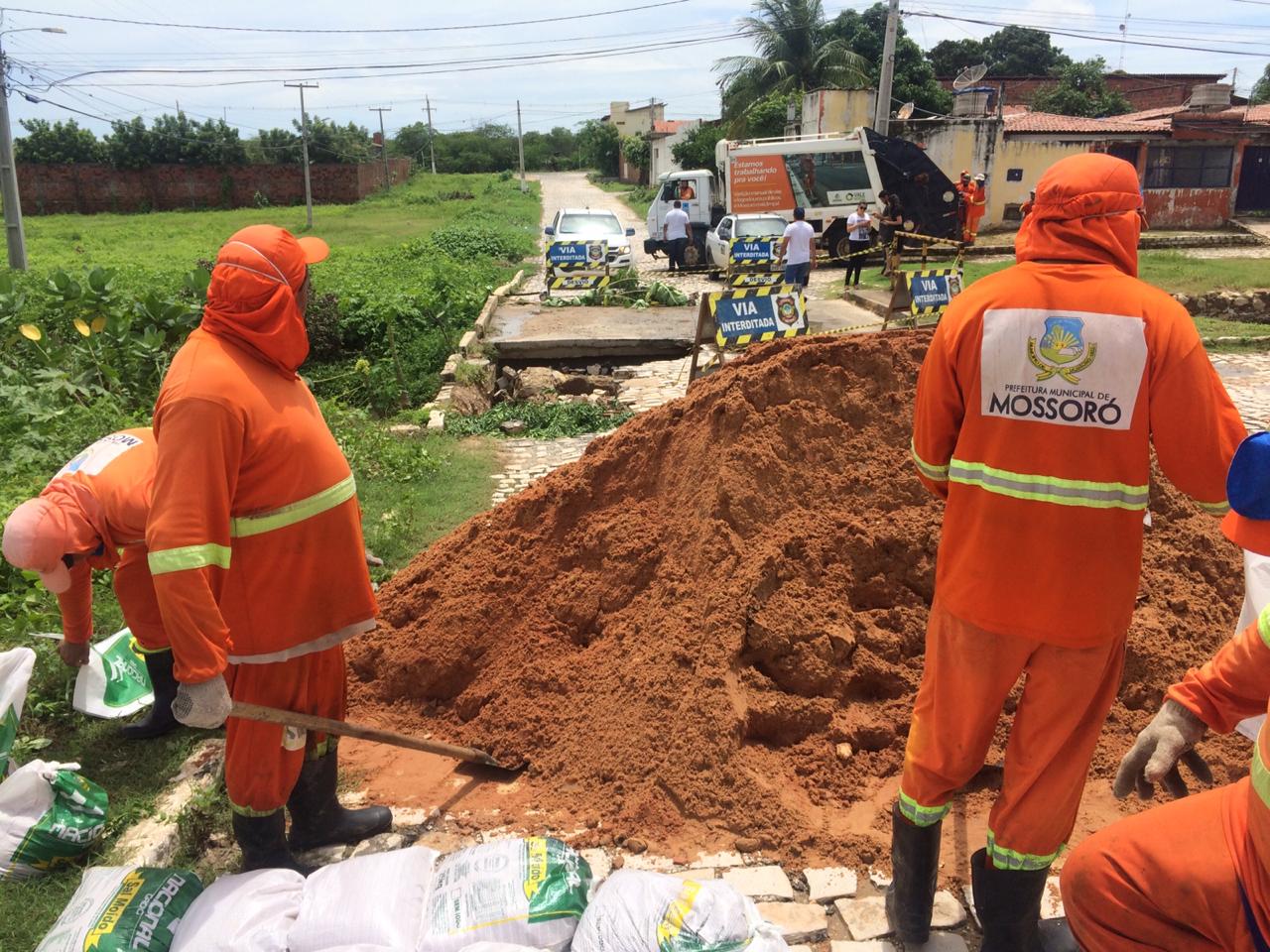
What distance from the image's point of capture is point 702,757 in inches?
134

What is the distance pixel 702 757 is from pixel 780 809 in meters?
0.33

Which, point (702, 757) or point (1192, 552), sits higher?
point (1192, 552)

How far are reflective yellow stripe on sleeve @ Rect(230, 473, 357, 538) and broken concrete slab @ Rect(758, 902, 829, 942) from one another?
187 cm

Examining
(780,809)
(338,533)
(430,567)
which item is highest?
(338,533)

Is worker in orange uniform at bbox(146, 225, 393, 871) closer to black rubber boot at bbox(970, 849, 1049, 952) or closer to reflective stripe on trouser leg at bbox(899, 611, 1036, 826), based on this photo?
reflective stripe on trouser leg at bbox(899, 611, 1036, 826)

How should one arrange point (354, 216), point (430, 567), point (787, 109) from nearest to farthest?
1. point (430, 567)
2. point (787, 109)
3. point (354, 216)

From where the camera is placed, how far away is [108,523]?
11.7 feet

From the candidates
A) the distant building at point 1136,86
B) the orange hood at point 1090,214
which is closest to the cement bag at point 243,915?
the orange hood at point 1090,214

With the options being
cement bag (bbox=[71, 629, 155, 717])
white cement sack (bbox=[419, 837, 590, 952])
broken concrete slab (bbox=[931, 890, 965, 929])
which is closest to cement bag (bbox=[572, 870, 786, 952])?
white cement sack (bbox=[419, 837, 590, 952])

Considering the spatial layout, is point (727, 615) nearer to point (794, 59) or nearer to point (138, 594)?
point (138, 594)

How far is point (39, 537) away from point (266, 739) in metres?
1.23

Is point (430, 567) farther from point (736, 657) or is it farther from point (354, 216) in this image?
point (354, 216)

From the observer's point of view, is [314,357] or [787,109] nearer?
[314,357]

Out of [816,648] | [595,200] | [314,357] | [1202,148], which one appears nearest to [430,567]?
[816,648]
